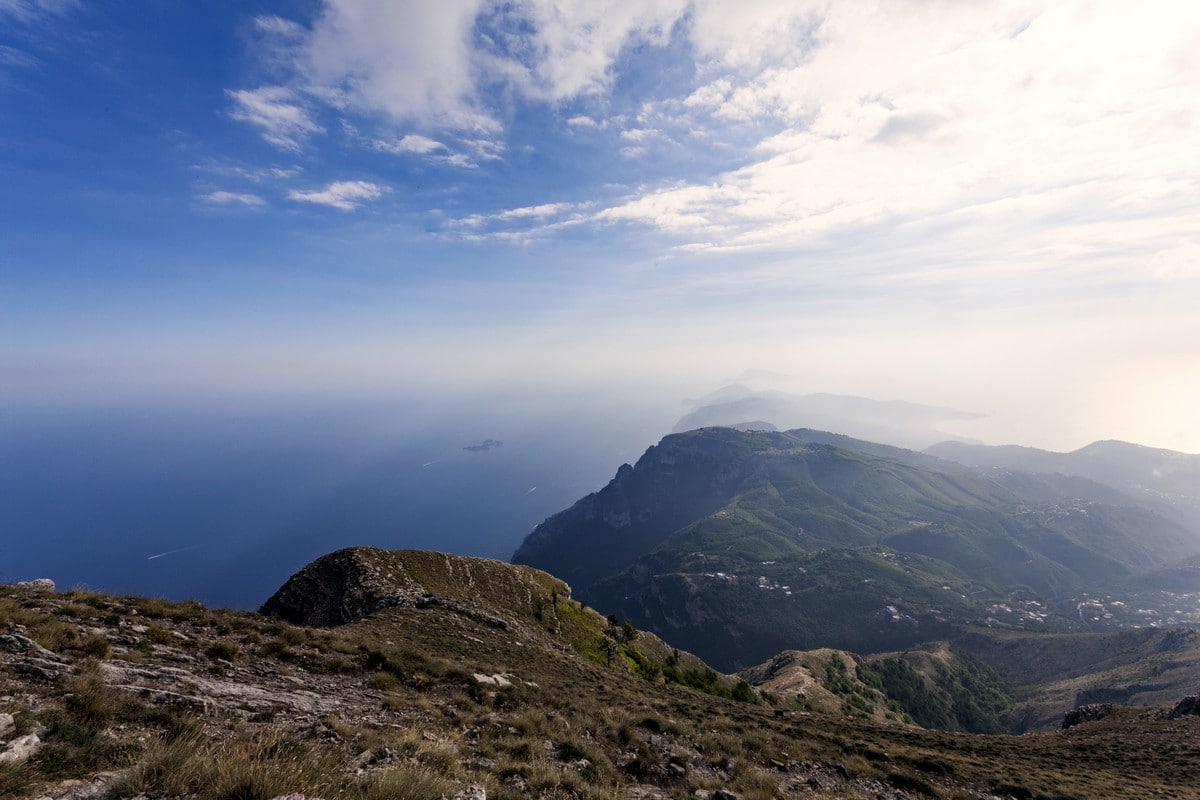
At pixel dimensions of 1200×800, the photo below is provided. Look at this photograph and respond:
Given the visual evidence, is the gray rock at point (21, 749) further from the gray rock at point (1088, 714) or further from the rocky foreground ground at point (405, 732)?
the gray rock at point (1088, 714)

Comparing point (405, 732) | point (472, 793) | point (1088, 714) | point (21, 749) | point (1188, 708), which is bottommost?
point (1088, 714)

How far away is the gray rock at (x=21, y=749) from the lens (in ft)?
20.9

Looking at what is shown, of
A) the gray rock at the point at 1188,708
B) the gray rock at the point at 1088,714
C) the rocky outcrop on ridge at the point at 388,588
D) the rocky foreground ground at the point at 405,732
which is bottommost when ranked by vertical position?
the gray rock at the point at 1088,714

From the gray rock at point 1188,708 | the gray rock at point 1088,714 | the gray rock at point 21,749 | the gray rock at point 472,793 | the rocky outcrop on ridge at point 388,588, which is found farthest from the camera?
the gray rock at point 1088,714

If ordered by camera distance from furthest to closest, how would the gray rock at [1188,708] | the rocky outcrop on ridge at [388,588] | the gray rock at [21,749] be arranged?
the gray rock at [1188,708], the rocky outcrop on ridge at [388,588], the gray rock at [21,749]

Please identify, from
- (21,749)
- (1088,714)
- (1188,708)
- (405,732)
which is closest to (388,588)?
(405,732)

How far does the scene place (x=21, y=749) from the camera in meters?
6.56

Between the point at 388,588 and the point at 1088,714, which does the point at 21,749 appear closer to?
the point at 388,588

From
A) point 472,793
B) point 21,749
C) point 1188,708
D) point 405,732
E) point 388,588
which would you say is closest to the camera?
point 21,749

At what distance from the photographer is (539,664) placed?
2688 cm

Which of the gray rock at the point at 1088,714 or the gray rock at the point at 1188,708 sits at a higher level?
the gray rock at the point at 1188,708

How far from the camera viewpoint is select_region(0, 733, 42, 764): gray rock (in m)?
6.36

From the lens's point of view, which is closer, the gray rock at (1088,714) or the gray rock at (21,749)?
the gray rock at (21,749)

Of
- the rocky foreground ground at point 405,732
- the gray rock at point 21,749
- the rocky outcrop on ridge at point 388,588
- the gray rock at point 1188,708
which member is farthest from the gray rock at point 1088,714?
the gray rock at point 21,749
